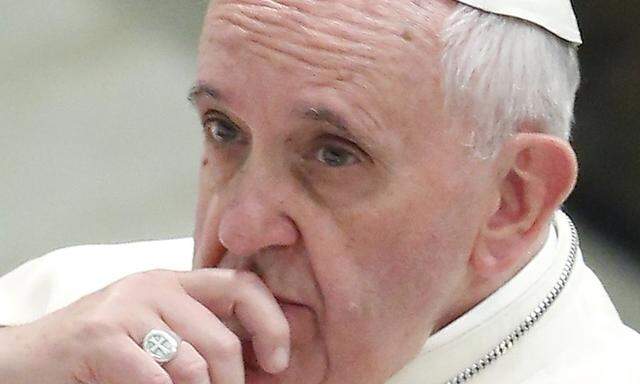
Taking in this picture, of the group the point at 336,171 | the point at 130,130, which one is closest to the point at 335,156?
the point at 336,171

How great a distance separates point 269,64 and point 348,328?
279 mm

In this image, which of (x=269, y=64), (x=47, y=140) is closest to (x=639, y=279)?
(x=47, y=140)

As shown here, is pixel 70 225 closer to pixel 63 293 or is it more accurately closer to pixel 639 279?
pixel 63 293

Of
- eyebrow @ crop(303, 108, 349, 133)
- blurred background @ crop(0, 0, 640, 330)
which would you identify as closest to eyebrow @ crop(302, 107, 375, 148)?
eyebrow @ crop(303, 108, 349, 133)

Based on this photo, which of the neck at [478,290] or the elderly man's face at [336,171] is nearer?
the elderly man's face at [336,171]

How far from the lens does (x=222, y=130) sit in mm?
1189

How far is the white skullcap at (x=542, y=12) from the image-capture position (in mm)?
1144

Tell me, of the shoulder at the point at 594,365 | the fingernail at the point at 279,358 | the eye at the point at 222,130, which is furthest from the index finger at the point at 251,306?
the shoulder at the point at 594,365

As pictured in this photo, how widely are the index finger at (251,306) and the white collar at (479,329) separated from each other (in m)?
0.21

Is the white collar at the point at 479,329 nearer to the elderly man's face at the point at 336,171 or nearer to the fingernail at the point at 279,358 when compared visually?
the elderly man's face at the point at 336,171

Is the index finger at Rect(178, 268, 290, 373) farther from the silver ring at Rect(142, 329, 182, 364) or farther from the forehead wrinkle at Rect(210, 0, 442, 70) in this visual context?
the forehead wrinkle at Rect(210, 0, 442, 70)

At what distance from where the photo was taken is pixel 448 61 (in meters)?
1.11

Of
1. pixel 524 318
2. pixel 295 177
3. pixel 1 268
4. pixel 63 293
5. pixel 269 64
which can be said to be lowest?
pixel 1 268

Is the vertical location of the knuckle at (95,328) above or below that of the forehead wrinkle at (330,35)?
below
